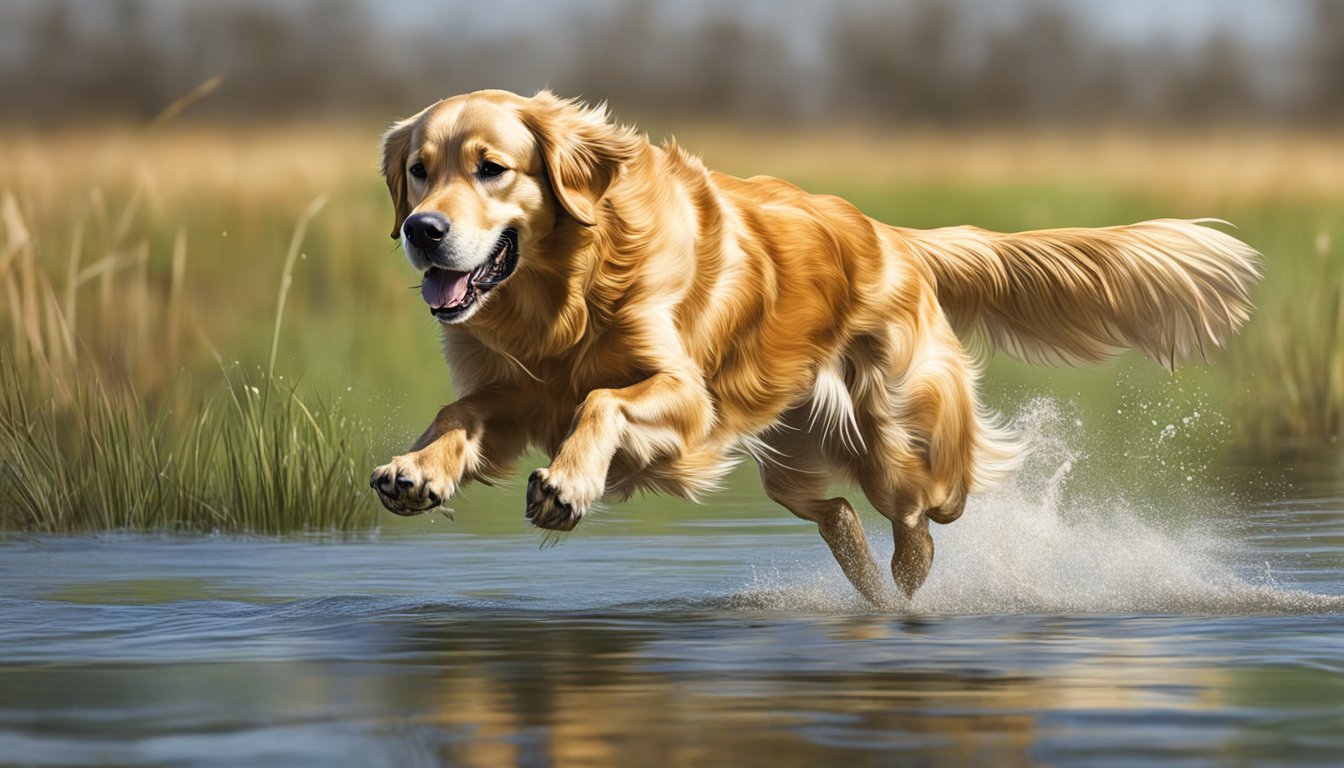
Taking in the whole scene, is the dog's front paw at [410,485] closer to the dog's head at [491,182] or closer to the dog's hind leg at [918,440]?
the dog's head at [491,182]

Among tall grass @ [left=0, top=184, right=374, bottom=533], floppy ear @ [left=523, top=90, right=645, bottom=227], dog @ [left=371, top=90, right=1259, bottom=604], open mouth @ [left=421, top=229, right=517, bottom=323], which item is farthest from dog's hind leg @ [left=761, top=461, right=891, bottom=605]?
tall grass @ [left=0, top=184, right=374, bottom=533]

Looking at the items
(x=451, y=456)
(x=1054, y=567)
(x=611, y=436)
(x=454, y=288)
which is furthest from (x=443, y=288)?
(x=1054, y=567)

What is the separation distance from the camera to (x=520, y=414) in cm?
636

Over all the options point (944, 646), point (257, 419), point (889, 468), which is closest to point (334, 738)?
point (944, 646)

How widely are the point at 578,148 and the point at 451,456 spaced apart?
101 centimetres

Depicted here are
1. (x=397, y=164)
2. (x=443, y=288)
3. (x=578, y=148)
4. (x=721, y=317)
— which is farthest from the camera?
(x=721, y=317)

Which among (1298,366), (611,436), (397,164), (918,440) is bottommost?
(1298,366)

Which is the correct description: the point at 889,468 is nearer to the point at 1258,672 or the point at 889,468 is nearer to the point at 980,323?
the point at 980,323

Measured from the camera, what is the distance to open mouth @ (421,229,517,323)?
19.4 feet

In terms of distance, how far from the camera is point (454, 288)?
5.91 meters

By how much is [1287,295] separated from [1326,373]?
0.59 metres

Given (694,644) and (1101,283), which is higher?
(1101,283)

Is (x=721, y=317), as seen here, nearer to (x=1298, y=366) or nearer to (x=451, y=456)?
(x=451, y=456)

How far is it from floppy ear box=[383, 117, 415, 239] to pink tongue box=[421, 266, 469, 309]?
0.40 m
